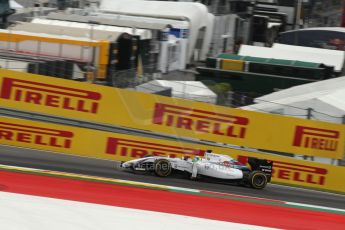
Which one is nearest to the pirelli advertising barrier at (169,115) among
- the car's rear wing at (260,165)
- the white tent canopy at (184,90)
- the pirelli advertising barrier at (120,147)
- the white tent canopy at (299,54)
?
the pirelli advertising barrier at (120,147)

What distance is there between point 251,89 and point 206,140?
38.8 ft

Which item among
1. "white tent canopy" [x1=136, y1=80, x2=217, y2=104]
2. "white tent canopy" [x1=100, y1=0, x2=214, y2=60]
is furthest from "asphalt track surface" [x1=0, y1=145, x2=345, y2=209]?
"white tent canopy" [x1=100, y1=0, x2=214, y2=60]

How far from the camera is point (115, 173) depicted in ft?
36.1

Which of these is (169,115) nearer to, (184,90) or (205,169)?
(205,169)

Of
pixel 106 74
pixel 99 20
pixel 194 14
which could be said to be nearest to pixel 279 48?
pixel 194 14

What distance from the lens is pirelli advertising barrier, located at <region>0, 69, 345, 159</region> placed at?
1306 centimetres

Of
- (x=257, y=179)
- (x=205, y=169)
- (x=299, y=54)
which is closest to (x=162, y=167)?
(x=205, y=169)

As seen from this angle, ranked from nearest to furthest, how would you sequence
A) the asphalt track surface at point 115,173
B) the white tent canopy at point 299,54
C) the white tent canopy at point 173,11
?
the asphalt track surface at point 115,173
the white tent canopy at point 299,54
the white tent canopy at point 173,11

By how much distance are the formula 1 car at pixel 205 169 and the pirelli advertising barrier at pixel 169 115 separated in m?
2.02

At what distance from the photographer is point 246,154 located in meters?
13.3

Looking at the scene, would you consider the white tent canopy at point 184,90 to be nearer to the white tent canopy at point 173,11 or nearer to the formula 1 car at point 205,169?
the formula 1 car at point 205,169

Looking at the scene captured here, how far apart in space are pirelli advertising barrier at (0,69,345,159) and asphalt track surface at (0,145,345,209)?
1.11 meters

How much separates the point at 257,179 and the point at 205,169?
104 centimetres

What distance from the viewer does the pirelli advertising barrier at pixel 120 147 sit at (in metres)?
12.8
